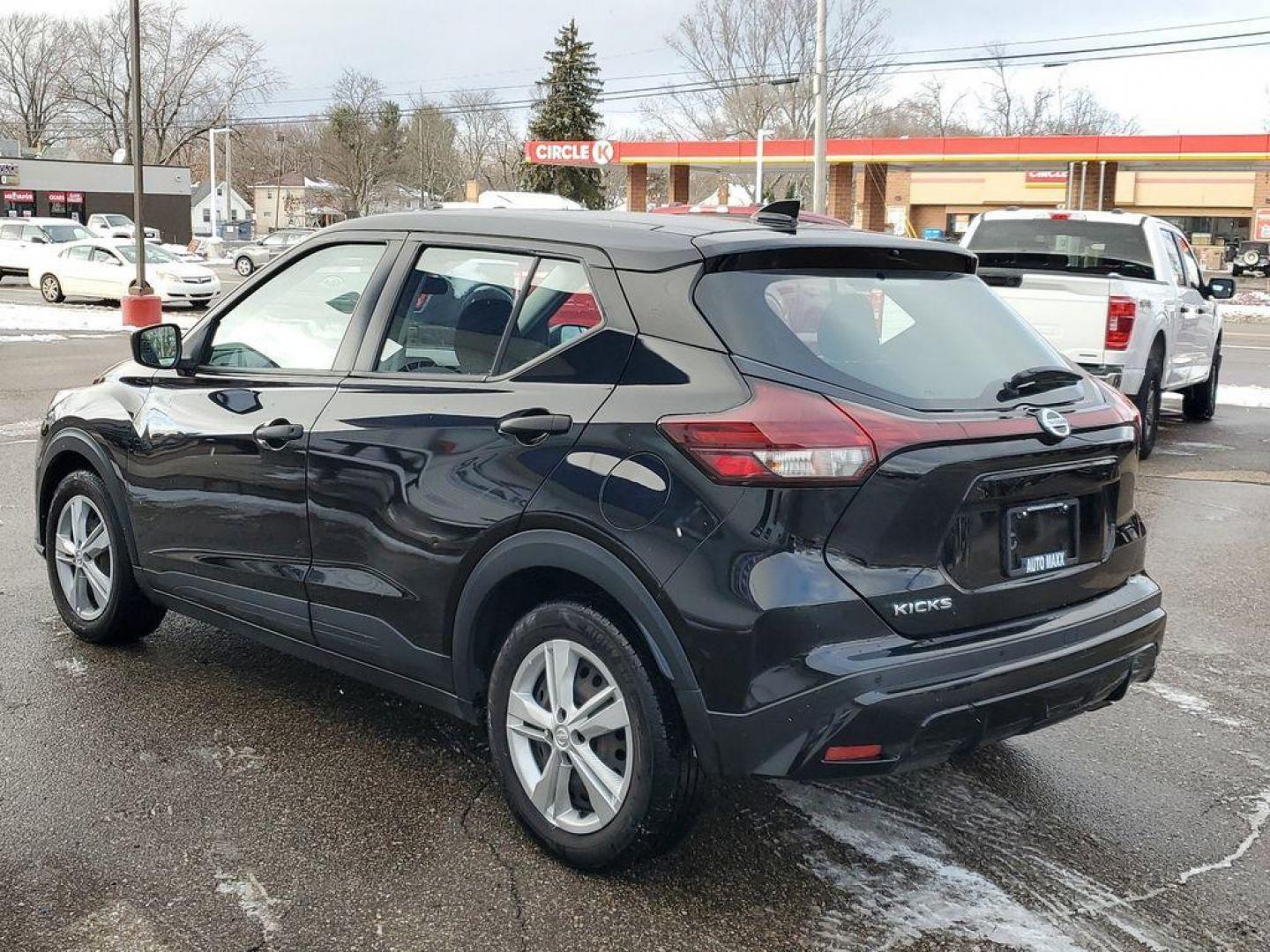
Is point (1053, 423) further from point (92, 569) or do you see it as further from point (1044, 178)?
point (1044, 178)

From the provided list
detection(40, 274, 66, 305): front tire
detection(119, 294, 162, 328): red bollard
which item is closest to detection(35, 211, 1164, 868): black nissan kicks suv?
detection(119, 294, 162, 328): red bollard

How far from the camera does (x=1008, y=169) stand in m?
57.6

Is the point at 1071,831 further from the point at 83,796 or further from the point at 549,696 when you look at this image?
the point at 83,796

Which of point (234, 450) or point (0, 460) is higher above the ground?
point (234, 450)

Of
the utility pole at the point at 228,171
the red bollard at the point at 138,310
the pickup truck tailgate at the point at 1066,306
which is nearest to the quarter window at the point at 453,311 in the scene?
the pickup truck tailgate at the point at 1066,306

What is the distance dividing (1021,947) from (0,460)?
8.66m

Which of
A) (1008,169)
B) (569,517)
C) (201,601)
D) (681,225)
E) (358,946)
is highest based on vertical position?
(1008,169)

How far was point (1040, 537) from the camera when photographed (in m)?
3.35

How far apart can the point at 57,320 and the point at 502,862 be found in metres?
22.1

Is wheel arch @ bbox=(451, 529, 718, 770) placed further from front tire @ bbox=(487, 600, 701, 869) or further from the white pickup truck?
the white pickup truck

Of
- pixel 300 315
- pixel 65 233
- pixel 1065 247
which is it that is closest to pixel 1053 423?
pixel 300 315

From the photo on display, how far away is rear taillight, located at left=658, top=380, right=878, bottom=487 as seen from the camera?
119 inches

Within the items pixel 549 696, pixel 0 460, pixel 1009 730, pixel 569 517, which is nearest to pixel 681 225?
pixel 569 517

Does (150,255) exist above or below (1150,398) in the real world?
above
